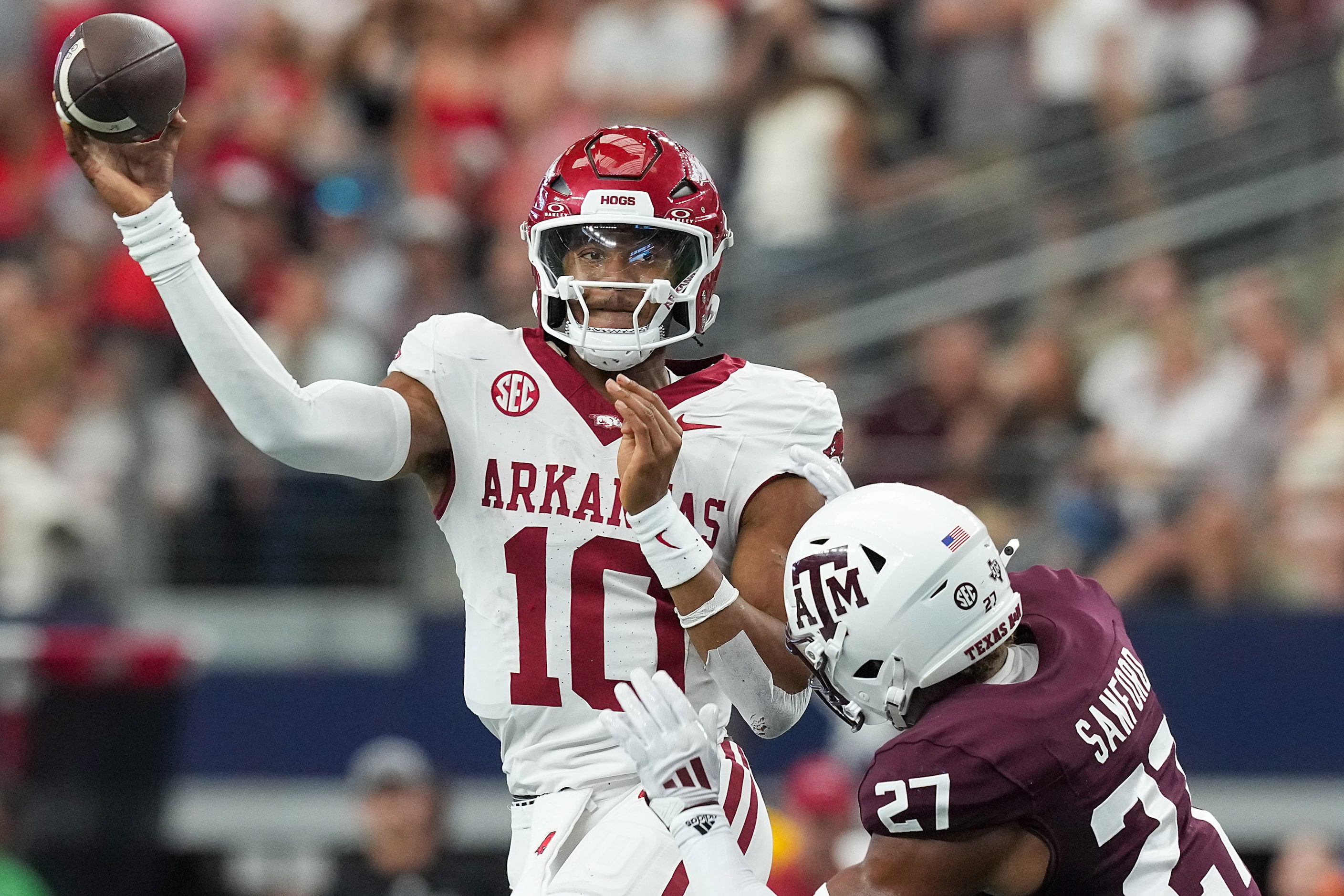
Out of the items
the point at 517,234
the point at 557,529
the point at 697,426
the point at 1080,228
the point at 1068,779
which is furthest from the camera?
the point at 517,234

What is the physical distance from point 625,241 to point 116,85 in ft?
3.73

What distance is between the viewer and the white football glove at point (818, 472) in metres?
4.73

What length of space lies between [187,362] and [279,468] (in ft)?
2.43

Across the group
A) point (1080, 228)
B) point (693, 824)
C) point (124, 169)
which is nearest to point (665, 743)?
point (693, 824)

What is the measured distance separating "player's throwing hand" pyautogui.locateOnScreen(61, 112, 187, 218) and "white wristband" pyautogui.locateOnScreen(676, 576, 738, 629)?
1388 mm

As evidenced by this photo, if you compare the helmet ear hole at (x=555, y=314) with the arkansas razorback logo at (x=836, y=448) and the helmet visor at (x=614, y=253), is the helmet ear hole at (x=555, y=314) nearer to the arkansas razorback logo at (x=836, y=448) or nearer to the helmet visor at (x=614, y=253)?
the helmet visor at (x=614, y=253)

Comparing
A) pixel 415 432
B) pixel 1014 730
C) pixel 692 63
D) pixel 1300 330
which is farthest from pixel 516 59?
pixel 1014 730

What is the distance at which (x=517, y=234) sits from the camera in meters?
10.9

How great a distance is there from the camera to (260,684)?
993 cm

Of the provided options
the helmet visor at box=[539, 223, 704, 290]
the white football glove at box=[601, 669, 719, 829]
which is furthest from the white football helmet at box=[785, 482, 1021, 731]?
the helmet visor at box=[539, 223, 704, 290]

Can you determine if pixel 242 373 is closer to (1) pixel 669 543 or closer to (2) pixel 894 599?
(1) pixel 669 543

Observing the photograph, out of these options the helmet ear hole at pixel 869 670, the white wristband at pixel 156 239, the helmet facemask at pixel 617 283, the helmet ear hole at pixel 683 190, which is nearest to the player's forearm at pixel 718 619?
the helmet ear hole at pixel 869 670

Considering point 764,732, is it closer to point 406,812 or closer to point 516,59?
point 406,812

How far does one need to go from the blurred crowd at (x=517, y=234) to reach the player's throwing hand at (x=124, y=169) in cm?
530
